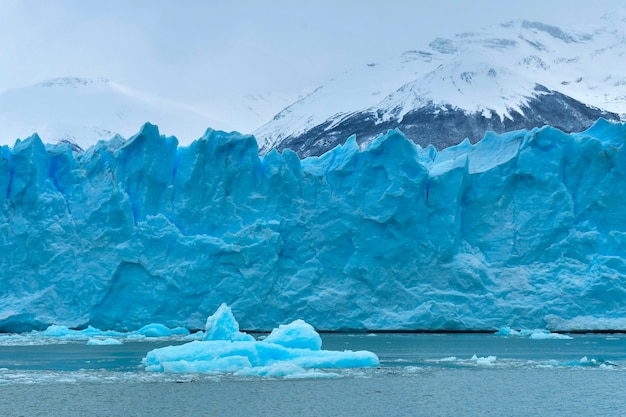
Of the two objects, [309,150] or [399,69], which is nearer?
[309,150]

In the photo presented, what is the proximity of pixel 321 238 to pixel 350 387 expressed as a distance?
978 centimetres

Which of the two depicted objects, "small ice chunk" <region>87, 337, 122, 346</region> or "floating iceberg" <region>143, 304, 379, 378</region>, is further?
"small ice chunk" <region>87, 337, 122, 346</region>

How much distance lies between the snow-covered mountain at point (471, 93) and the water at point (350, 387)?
46.9 metres

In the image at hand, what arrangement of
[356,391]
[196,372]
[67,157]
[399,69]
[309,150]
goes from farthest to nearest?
[399,69], [309,150], [67,157], [196,372], [356,391]

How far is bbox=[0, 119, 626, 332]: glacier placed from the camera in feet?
78.9

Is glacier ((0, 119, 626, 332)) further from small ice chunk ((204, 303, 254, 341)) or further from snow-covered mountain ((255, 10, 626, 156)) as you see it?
snow-covered mountain ((255, 10, 626, 156))

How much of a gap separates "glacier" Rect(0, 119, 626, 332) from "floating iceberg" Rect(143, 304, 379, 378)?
22.6ft

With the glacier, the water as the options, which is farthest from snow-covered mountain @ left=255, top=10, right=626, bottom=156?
the water

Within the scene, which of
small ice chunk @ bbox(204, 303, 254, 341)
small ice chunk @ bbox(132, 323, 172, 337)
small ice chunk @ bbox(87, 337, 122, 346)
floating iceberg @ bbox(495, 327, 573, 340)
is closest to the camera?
small ice chunk @ bbox(204, 303, 254, 341)

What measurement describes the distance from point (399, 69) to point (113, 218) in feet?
222

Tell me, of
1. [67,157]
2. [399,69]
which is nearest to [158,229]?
[67,157]

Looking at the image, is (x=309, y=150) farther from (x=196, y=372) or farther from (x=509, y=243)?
(x=196, y=372)

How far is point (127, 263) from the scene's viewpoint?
24234mm

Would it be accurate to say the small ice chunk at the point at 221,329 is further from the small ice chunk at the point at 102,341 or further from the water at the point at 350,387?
the small ice chunk at the point at 102,341
